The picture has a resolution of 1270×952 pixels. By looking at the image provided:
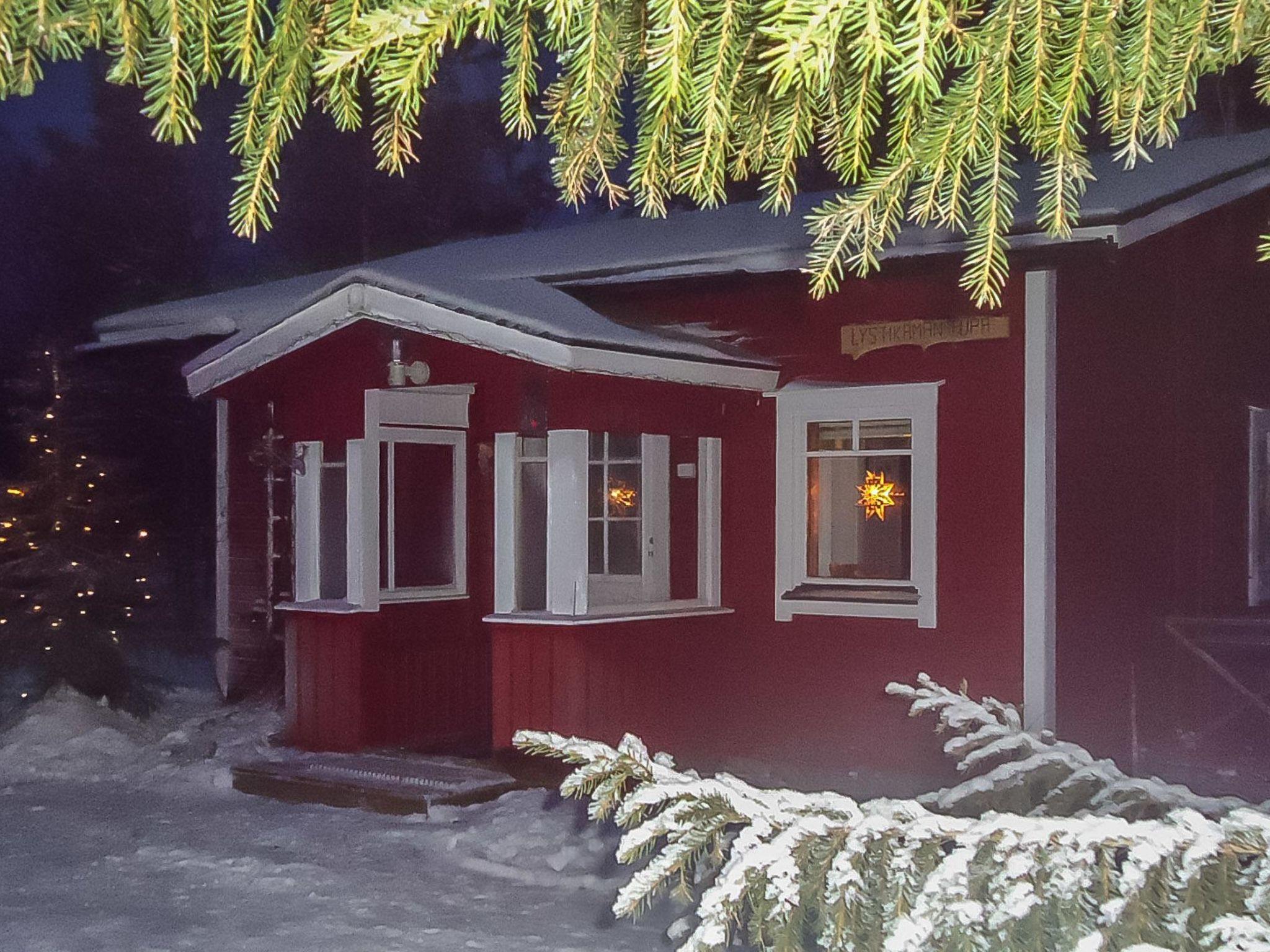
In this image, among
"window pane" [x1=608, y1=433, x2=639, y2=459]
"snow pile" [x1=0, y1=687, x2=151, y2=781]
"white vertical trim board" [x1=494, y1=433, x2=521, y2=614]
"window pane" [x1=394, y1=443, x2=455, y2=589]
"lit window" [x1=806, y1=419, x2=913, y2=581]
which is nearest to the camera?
"white vertical trim board" [x1=494, y1=433, x2=521, y2=614]

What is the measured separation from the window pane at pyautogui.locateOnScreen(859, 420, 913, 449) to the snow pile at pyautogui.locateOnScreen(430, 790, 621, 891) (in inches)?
115

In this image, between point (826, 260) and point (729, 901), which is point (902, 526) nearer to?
point (826, 260)

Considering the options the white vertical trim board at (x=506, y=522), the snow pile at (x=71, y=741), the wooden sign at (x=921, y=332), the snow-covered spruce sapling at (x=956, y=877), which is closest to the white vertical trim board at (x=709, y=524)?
the wooden sign at (x=921, y=332)

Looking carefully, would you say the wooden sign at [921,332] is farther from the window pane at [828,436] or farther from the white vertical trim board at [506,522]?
the white vertical trim board at [506,522]

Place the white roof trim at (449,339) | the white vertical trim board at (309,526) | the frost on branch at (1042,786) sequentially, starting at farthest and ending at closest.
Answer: the white vertical trim board at (309,526), the white roof trim at (449,339), the frost on branch at (1042,786)

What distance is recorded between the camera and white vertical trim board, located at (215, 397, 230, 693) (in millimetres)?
11250

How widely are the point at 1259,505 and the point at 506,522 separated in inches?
224

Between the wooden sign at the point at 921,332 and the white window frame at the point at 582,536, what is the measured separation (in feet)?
3.76

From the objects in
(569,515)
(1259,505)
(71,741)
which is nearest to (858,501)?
(569,515)

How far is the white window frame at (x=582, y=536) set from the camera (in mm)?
7535

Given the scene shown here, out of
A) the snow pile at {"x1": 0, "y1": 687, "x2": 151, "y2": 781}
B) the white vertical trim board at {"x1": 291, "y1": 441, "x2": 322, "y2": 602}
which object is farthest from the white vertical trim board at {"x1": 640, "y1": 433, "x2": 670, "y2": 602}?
the snow pile at {"x1": 0, "y1": 687, "x2": 151, "y2": 781}

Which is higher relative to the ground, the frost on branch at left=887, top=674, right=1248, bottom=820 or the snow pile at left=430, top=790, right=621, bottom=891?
the frost on branch at left=887, top=674, right=1248, bottom=820

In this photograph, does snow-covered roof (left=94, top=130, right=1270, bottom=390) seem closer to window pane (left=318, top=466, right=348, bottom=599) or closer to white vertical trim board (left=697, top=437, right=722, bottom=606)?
white vertical trim board (left=697, top=437, right=722, bottom=606)

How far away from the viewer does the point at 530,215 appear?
2395 centimetres
